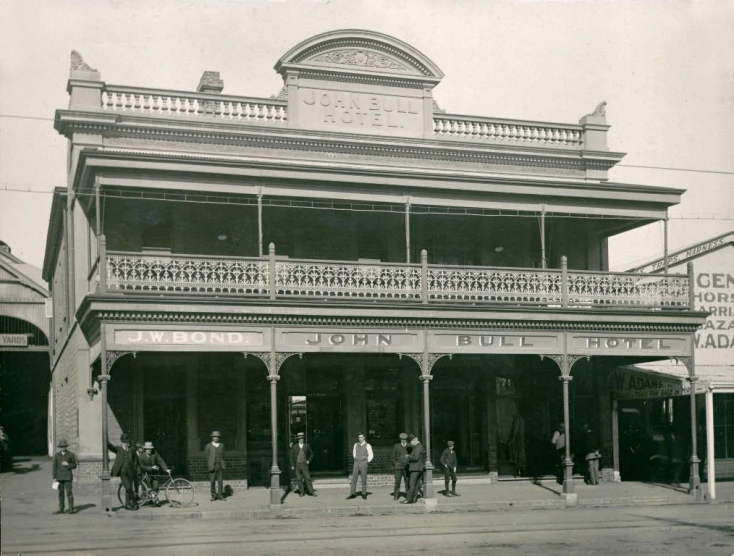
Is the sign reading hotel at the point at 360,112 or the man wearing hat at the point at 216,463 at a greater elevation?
Result: the sign reading hotel at the point at 360,112

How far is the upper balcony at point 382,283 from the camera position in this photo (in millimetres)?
18766

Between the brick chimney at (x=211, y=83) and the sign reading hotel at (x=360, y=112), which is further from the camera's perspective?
the brick chimney at (x=211, y=83)

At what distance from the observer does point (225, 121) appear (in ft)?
79.8

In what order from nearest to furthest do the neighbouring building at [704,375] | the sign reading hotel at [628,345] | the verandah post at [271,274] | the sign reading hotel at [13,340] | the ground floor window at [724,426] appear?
1. the verandah post at [271,274]
2. the sign reading hotel at [628,345]
3. the neighbouring building at [704,375]
4. the ground floor window at [724,426]
5. the sign reading hotel at [13,340]

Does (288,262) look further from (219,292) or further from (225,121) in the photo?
(225,121)

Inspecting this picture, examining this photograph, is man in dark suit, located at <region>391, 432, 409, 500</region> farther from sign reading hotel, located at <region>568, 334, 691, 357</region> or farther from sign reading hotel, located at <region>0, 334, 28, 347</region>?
sign reading hotel, located at <region>0, 334, 28, 347</region>

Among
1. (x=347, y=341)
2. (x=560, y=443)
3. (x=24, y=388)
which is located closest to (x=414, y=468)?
(x=347, y=341)

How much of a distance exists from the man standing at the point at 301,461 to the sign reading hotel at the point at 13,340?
20.7 metres

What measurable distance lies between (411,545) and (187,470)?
9245 millimetres

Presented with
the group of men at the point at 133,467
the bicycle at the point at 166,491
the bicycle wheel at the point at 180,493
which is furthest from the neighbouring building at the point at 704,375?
the group of men at the point at 133,467

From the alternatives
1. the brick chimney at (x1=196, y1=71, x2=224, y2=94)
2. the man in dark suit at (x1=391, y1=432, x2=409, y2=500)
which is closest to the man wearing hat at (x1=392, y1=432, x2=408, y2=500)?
the man in dark suit at (x1=391, y1=432, x2=409, y2=500)

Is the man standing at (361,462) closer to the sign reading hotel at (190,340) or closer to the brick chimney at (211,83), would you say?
the sign reading hotel at (190,340)

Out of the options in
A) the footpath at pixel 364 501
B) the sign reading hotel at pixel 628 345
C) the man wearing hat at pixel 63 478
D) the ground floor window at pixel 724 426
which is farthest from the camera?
the ground floor window at pixel 724 426

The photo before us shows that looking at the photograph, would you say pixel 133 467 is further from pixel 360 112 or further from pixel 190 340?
pixel 360 112
